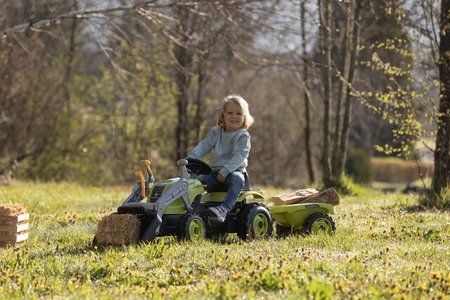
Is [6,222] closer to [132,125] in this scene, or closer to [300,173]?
[132,125]

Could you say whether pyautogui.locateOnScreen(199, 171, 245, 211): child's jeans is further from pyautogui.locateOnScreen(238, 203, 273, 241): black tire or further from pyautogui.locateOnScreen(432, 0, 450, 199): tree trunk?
pyautogui.locateOnScreen(432, 0, 450, 199): tree trunk

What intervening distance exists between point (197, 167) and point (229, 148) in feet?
1.28

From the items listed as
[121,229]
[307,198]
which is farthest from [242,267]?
[307,198]

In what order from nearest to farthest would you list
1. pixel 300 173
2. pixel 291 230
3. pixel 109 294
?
pixel 109 294
pixel 291 230
pixel 300 173

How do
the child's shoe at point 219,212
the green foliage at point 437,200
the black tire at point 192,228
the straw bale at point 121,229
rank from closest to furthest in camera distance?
the straw bale at point 121,229 → the black tire at point 192,228 → the child's shoe at point 219,212 → the green foliage at point 437,200

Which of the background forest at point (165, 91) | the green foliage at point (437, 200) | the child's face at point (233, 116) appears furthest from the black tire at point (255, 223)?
the background forest at point (165, 91)

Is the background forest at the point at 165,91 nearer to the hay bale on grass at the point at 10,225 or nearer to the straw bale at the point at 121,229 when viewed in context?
the hay bale on grass at the point at 10,225

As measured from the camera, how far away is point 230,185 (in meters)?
6.89

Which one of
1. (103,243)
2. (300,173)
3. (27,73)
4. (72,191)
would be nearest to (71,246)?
(103,243)

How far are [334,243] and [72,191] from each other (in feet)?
26.7

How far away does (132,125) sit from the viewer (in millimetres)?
21203

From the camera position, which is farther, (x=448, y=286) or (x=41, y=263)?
(x=41, y=263)

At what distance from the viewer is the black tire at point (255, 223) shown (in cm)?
690

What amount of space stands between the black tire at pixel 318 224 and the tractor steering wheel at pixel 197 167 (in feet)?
3.75
